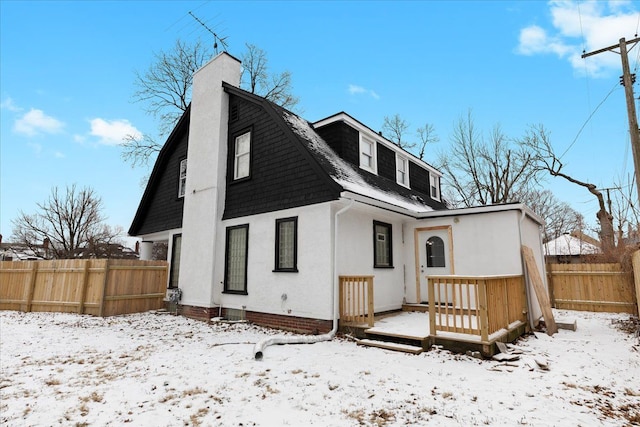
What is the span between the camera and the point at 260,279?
8.91m

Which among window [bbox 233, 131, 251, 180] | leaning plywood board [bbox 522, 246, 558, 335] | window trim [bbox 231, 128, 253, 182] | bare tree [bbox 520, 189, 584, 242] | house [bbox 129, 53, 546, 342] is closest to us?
leaning plywood board [bbox 522, 246, 558, 335]

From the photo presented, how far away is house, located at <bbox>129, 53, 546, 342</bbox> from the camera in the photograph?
26.1 ft

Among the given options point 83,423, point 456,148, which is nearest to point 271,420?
point 83,423

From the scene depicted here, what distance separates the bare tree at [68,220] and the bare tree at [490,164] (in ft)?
90.7

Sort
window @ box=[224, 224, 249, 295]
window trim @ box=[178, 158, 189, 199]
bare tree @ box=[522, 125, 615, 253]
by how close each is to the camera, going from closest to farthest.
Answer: window @ box=[224, 224, 249, 295] → window trim @ box=[178, 158, 189, 199] → bare tree @ box=[522, 125, 615, 253]

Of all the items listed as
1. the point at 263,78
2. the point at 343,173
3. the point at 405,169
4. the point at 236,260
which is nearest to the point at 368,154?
the point at 405,169

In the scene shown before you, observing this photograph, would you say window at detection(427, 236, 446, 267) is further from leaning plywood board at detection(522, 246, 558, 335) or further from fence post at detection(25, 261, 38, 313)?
fence post at detection(25, 261, 38, 313)

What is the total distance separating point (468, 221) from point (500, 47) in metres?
8.42

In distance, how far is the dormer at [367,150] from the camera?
34.9 feet

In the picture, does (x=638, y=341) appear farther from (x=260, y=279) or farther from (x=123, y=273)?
(x=123, y=273)

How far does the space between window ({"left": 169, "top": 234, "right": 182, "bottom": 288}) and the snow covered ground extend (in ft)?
14.5

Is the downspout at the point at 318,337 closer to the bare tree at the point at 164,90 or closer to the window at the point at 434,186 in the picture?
the window at the point at 434,186

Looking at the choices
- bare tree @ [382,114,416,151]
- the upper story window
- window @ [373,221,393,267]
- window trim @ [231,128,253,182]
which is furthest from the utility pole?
bare tree @ [382,114,416,151]

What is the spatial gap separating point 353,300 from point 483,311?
8.63 ft
